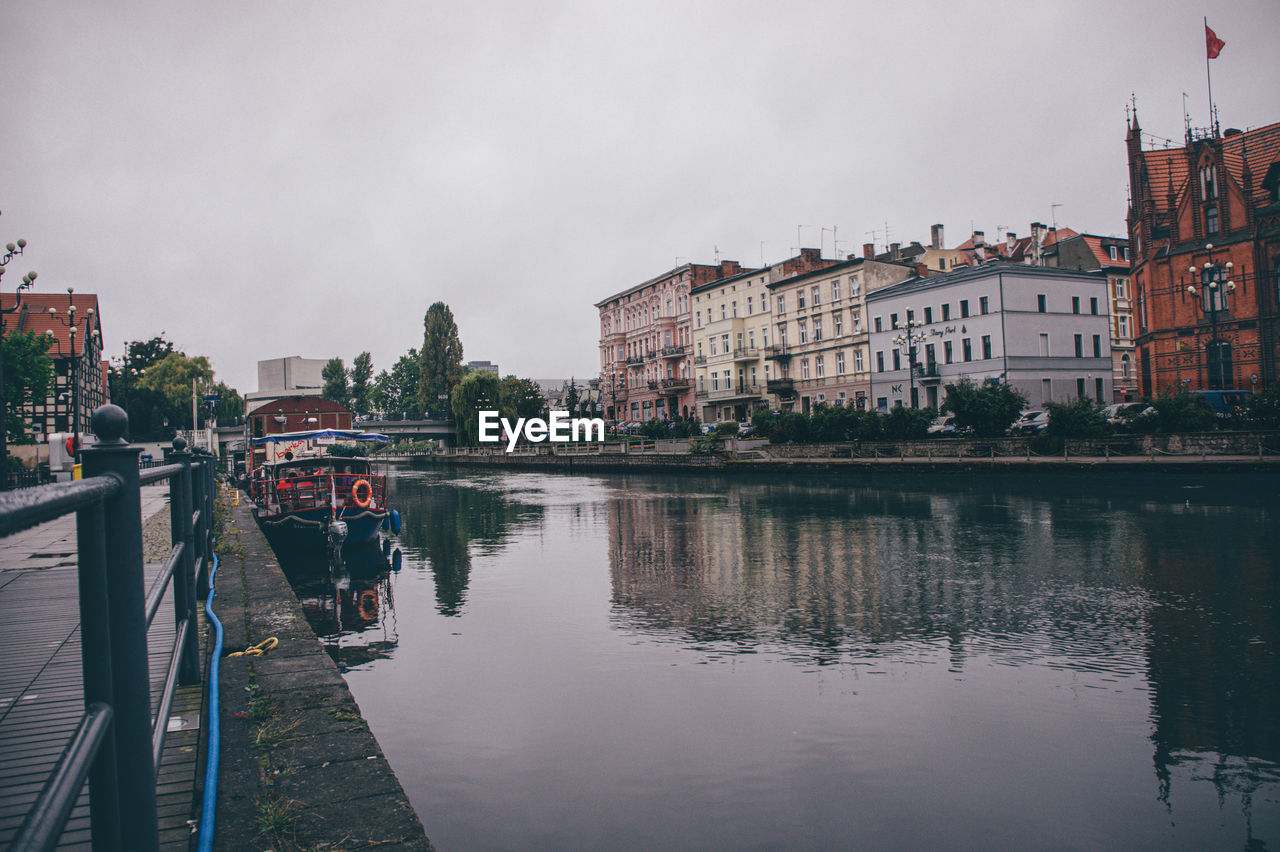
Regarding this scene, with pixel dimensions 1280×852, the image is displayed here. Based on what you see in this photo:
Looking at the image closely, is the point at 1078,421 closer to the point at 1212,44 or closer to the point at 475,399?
the point at 1212,44

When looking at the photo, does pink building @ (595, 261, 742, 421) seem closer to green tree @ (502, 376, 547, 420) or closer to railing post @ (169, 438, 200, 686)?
green tree @ (502, 376, 547, 420)

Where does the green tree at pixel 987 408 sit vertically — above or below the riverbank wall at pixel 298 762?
above

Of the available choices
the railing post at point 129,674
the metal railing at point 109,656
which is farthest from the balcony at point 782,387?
the railing post at point 129,674

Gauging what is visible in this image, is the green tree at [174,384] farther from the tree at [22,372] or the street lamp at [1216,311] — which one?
the street lamp at [1216,311]

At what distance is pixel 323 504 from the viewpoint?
21.5m

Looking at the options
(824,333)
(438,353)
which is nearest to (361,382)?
(438,353)

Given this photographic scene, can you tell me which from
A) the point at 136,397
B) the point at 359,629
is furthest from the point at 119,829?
the point at 136,397

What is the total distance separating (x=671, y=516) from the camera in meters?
27.6

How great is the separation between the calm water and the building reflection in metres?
0.45

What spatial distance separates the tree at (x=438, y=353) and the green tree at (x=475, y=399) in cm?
2412

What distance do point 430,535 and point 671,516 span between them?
7.46 metres

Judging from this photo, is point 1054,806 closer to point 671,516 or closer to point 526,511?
point 671,516

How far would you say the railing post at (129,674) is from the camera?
2.19 meters

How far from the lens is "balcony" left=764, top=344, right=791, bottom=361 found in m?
69.6
